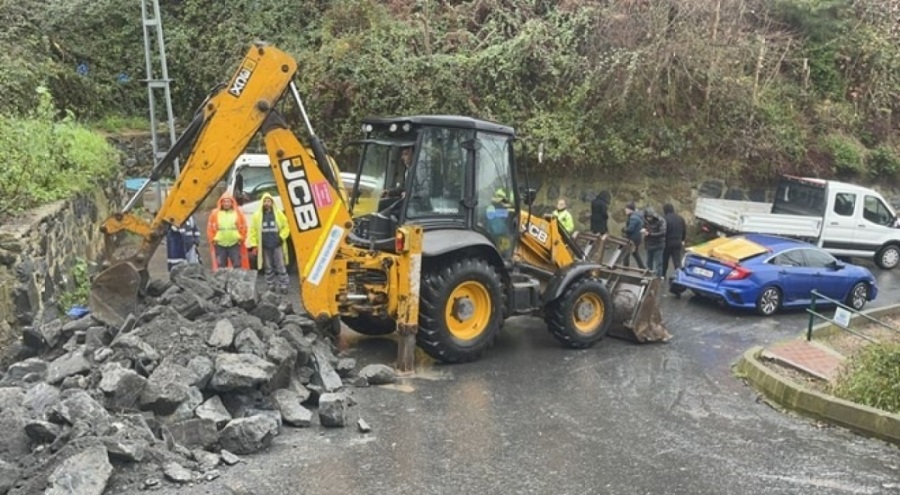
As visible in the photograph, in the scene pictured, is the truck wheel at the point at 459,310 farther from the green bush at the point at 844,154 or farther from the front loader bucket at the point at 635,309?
the green bush at the point at 844,154

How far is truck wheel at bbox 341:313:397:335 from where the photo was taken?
956 cm

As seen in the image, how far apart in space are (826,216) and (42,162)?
49.8 ft

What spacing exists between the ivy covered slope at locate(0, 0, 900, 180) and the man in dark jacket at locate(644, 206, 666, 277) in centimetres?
324

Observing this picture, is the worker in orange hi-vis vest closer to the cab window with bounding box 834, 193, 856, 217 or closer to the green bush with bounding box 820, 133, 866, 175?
the cab window with bounding box 834, 193, 856, 217

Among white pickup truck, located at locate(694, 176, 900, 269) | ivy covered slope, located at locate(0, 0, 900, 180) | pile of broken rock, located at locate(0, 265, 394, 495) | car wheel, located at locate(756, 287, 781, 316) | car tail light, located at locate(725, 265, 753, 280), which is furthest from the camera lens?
ivy covered slope, located at locate(0, 0, 900, 180)

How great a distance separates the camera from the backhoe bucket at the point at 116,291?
7.70 metres

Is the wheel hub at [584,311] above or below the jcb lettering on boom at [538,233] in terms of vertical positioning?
below

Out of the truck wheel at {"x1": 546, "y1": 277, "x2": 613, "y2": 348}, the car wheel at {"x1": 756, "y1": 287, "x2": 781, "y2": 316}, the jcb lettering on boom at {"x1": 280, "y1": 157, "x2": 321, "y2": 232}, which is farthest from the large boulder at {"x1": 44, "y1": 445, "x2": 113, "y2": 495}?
the car wheel at {"x1": 756, "y1": 287, "x2": 781, "y2": 316}

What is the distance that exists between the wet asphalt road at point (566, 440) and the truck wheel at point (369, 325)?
193 mm

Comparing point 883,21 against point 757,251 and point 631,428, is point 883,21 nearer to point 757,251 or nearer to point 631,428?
point 757,251

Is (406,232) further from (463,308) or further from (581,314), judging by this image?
(581,314)

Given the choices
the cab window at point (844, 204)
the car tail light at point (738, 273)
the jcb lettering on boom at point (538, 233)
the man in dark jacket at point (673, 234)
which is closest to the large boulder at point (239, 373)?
the jcb lettering on boom at point (538, 233)

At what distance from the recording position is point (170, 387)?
619 cm

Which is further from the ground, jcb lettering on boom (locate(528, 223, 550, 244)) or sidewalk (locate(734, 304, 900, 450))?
jcb lettering on boom (locate(528, 223, 550, 244))
